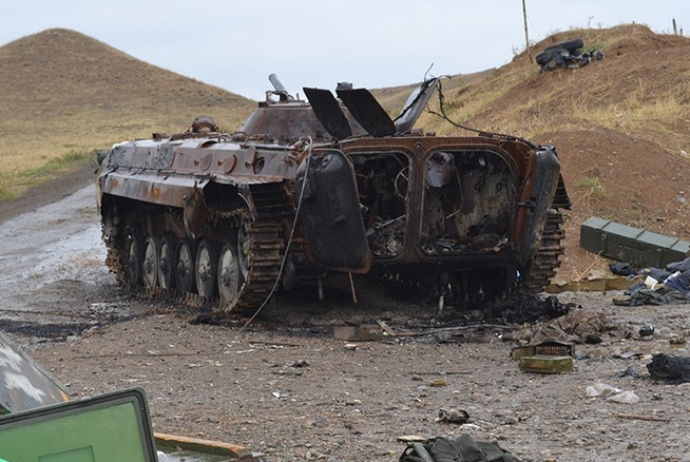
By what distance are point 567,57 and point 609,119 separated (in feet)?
37.8

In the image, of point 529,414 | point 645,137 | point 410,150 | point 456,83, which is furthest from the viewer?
point 456,83

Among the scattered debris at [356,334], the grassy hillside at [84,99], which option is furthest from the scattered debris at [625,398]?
the grassy hillside at [84,99]

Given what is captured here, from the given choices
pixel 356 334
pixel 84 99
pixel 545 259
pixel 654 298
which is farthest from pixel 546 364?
pixel 84 99

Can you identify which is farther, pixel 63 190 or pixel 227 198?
pixel 63 190

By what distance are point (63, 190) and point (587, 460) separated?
28167 mm

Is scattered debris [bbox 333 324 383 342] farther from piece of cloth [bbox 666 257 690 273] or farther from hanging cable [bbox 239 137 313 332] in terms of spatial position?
piece of cloth [bbox 666 257 690 273]

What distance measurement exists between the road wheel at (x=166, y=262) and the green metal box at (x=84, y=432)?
11.6 m

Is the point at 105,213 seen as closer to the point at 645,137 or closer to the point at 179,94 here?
the point at 645,137

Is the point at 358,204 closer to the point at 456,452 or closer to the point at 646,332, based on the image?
the point at 646,332

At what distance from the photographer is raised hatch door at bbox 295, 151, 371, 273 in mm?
12109

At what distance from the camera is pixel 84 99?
80.6 metres

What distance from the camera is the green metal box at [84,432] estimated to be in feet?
13.4

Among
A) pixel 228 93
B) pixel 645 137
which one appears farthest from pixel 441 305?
pixel 228 93

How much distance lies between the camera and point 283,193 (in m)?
12.5
